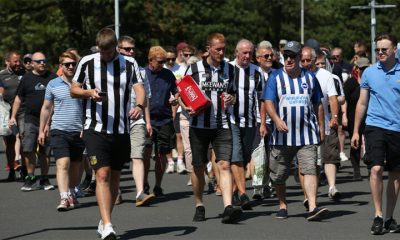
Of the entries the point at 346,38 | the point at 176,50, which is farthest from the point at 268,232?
the point at 346,38

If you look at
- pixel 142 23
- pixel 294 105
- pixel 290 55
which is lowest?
pixel 294 105

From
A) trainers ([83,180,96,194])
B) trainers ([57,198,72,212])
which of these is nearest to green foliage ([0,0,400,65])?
trainers ([83,180,96,194])

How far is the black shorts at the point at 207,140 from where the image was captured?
11.9 m

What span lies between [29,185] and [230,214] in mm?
5165

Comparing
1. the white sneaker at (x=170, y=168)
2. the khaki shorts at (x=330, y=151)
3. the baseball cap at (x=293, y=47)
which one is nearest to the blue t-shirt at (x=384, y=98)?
the baseball cap at (x=293, y=47)

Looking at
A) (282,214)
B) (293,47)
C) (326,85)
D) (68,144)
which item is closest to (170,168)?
(68,144)

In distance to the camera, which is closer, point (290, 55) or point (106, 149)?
point (106, 149)

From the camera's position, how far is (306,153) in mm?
11969

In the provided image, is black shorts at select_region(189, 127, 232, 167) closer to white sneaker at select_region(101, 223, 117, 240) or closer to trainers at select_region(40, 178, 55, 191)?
white sneaker at select_region(101, 223, 117, 240)

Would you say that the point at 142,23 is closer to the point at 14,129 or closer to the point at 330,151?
A: the point at 14,129

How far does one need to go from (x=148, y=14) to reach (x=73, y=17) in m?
4.94

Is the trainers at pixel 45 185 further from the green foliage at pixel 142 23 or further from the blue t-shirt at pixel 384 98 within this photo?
the green foliage at pixel 142 23

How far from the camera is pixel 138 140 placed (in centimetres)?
1385

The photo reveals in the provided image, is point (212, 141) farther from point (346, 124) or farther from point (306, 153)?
point (346, 124)
